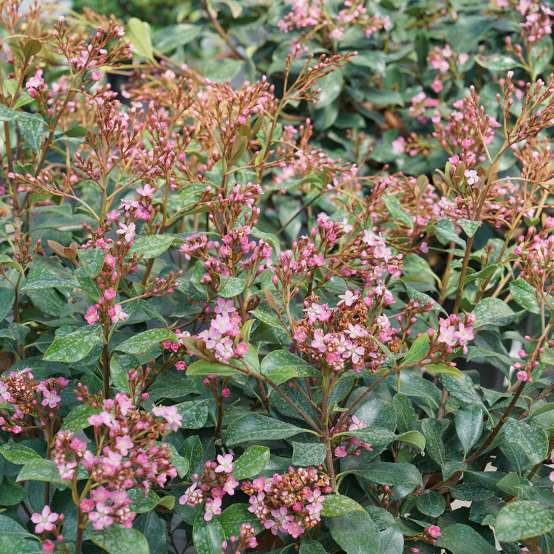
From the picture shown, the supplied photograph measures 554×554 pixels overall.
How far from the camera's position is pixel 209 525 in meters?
0.86

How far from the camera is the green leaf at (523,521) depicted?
30.5 inches

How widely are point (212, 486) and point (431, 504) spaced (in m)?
0.26

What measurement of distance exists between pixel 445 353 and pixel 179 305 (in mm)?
402

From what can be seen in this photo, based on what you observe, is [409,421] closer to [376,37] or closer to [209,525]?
[209,525]

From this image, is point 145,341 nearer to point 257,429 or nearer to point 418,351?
point 257,429

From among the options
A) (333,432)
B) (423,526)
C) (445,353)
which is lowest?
(423,526)

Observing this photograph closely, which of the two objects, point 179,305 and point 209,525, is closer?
point 209,525

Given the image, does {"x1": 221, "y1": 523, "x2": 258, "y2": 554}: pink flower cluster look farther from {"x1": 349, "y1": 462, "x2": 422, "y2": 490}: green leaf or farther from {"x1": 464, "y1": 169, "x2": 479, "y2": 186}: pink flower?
{"x1": 464, "y1": 169, "x2": 479, "y2": 186}: pink flower

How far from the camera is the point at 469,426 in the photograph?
97 cm

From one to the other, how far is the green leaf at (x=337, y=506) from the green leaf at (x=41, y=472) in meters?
0.26

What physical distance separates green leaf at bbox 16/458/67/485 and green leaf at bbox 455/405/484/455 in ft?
1.51

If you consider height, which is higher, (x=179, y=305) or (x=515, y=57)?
(x=515, y=57)

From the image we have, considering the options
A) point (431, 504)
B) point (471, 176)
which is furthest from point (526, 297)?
point (431, 504)

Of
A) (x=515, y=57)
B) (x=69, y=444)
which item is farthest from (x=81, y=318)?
(x=515, y=57)
